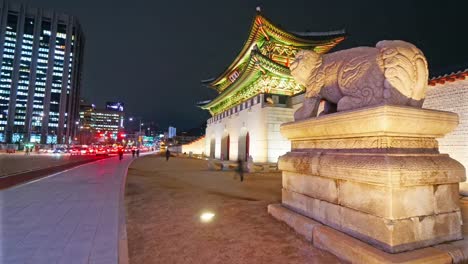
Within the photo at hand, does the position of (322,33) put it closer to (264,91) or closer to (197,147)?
(264,91)

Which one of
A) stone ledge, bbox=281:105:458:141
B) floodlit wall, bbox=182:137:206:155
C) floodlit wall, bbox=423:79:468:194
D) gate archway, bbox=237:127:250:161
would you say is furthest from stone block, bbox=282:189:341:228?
floodlit wall, bbox=182:137:206:155

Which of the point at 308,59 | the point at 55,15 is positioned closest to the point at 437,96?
the point at 308,59

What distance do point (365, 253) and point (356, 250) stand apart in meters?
0.12

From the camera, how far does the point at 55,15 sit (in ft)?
287

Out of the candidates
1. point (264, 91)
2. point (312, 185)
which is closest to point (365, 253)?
point (312, 185)

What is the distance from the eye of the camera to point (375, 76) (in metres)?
3.13

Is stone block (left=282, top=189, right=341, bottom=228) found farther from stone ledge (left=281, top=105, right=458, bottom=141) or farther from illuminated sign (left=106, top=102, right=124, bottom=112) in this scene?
illuminated sign (left=106, top=102, right=124, bottom=112)

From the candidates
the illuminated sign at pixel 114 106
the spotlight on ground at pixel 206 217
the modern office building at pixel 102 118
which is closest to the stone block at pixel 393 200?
the spotlight on ground at pixel 206 217

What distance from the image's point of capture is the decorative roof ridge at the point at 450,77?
7.97 metres

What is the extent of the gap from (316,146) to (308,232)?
1.28 metres

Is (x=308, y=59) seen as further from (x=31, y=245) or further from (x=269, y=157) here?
(x=269, y=157)

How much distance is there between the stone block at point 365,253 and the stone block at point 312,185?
1.57 ft

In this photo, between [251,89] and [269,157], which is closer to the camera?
[269,157]

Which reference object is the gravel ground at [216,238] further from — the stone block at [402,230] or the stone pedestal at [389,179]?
the stone pedestal at [389,179]
